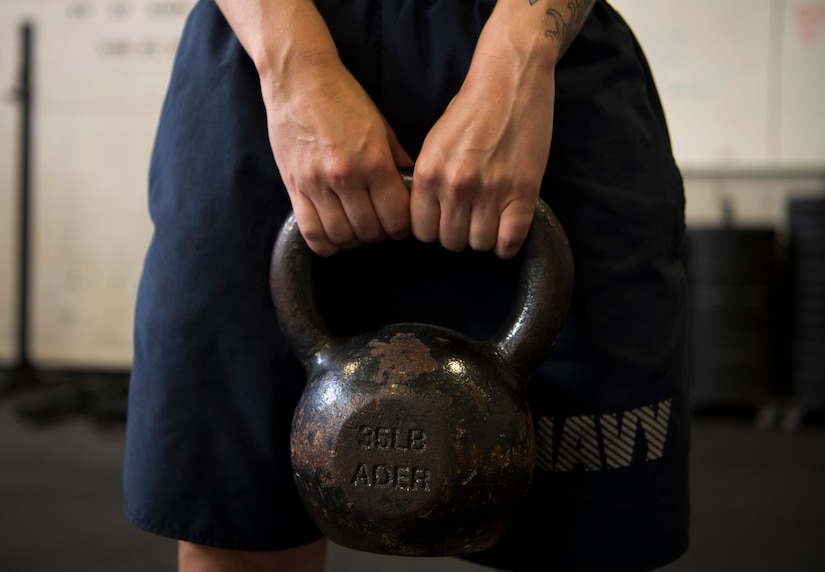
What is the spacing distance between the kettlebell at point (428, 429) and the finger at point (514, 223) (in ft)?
0.07

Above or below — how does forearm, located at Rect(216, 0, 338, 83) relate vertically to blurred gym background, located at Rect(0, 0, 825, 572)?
above

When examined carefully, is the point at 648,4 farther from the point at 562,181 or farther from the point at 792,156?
the point at 562,181

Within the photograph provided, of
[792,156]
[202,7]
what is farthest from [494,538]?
[792,156]

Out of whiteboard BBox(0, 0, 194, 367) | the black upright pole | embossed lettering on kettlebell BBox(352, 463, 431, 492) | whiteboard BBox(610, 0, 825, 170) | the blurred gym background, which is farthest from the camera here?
whiteboard BBox(0, 0, 194, 367)

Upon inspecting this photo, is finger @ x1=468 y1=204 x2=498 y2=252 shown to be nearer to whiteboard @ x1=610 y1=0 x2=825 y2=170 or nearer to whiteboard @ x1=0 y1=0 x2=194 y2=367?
whiteboard @ x1=610 y1=0 x2=825 y2=170

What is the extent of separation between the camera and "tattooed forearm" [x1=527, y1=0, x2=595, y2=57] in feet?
1.74

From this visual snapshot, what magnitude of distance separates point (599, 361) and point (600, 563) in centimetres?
16

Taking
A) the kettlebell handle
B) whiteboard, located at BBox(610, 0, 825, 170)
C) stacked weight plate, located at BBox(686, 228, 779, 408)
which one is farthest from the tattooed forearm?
whiteboard, located at BBox(610, 0, 825, 170)

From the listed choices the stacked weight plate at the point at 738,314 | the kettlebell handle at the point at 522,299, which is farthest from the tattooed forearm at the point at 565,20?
the stacked weight plate at the point at 738,314

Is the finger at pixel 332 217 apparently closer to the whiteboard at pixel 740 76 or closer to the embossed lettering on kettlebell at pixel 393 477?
the embossed lettering on kettlebell at pixel 393 477

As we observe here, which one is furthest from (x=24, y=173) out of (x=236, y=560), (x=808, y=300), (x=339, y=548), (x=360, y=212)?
(x=808, y=300)

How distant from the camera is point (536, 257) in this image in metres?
0.51

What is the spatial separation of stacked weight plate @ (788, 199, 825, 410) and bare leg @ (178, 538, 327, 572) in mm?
2573

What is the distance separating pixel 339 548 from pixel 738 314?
1.88 meters
